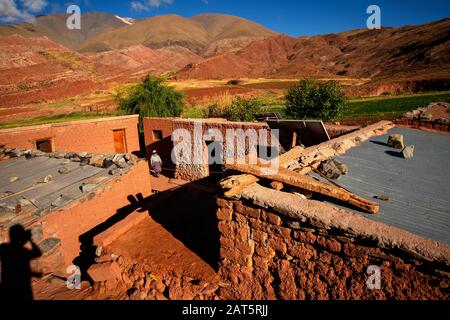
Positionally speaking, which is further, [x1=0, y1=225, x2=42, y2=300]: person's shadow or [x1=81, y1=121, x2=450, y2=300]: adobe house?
[x1=0, y1=225, x2=42, y2=300]: person's shadow

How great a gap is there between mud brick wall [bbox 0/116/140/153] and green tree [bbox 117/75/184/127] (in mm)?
1731

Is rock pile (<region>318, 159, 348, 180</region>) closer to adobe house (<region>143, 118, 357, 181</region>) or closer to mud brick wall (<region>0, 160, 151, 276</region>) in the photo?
adobe house (<region>143, 118, 357, 181</region>)

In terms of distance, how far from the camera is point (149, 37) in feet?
474

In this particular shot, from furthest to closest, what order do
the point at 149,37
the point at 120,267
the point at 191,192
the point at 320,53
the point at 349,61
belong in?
the point at 149,37
the point at 320,53
the point at 349,61
the point at 191,192
the point at 120,267

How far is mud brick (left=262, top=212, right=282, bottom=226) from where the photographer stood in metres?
3.80

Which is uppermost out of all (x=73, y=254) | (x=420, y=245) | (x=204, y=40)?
(x=204, y=40)

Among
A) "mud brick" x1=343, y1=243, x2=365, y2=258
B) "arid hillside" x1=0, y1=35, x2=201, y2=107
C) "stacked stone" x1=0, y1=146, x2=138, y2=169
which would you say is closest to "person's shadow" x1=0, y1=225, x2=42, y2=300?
"stacked stone" x1=0, y1=146, x2=138, y2=169

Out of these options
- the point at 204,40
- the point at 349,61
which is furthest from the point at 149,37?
the point at 349,61

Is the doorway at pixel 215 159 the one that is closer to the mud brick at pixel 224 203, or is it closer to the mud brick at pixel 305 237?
the mud brick at pixel 224 203

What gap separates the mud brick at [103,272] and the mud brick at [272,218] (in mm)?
3784

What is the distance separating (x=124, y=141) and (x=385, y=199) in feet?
51.3

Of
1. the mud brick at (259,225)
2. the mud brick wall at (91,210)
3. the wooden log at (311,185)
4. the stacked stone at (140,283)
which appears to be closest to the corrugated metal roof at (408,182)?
the wooden log at (311,185)

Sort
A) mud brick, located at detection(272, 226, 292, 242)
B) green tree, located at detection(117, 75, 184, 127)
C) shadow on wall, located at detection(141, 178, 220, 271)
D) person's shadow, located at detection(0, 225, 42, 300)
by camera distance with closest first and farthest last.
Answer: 1. mud brick, located at detection(272, 226, 292, 242)
2. person's shadow, located at detection(0, 225, 42, 300)
3. shadow on wall, located at detection(141, 178, 220, 271)
4. green tree, located at detection(117, 75, 184, 127)
